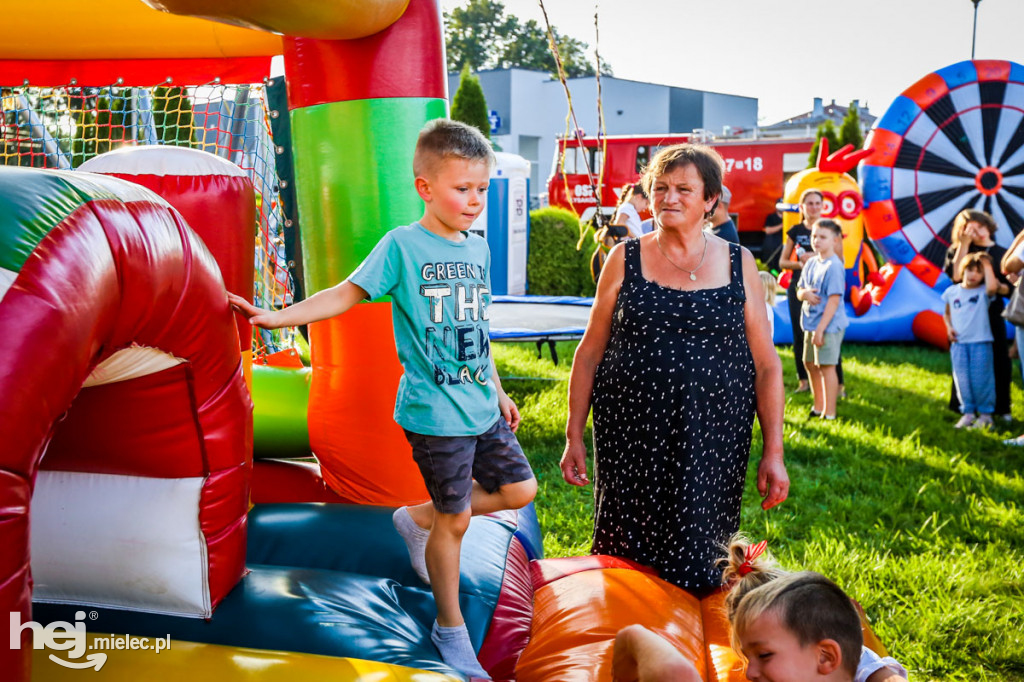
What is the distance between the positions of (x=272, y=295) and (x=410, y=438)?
2.82 m

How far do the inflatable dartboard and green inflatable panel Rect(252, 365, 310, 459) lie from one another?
23.7 feet

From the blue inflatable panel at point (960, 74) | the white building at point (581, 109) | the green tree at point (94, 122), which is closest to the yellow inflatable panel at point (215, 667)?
the green tree at point (94, 122)

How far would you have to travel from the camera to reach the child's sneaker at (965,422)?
19.2 ft

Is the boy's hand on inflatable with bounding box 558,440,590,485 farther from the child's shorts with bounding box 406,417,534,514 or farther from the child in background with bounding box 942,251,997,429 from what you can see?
the child in background with bounding box 942,251,997,429

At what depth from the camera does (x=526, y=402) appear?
21.2 feet

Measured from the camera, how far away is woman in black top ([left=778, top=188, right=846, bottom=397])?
20.8 ft

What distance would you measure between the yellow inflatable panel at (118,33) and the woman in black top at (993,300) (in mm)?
4902

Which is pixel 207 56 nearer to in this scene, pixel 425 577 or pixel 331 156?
pixel 331 156

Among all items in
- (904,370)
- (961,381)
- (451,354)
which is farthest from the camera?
(904,370)

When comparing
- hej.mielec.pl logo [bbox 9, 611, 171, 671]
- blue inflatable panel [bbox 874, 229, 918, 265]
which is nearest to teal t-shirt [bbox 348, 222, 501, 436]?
hej.mielec.pl logo [bbox 9, 611, 171, 671]

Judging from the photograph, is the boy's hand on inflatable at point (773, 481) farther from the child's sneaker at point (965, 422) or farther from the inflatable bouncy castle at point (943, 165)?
the inflatable bouncy castle at point (943, 165)

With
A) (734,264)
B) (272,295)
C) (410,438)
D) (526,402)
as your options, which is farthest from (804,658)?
(526,402)

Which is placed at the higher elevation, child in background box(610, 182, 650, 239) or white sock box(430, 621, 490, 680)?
child in background box(610, 182, 650, 239)

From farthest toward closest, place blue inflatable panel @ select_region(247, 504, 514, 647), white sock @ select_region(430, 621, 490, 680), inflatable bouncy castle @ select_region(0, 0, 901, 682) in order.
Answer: blue inflatable panel @ select_region(247, 504, 514, 647) < white sock @ select_region(430, 621, 490, 680) < inflatable bouncy castle @ select_region(0, 0, 901, 682)
